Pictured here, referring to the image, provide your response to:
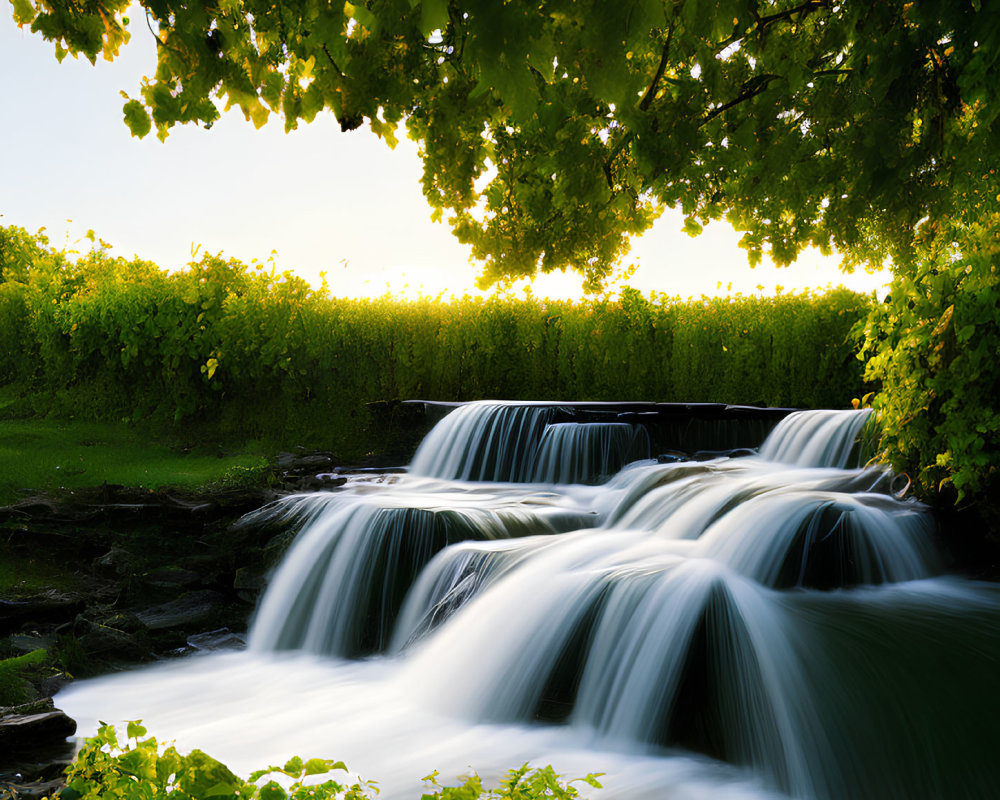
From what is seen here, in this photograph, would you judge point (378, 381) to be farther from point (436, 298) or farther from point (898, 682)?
point (898, 682)

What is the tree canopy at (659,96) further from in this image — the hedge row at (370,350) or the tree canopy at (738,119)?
the hedge row at (370,350)

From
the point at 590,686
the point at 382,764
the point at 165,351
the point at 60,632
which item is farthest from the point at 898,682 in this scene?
the point at 165,351

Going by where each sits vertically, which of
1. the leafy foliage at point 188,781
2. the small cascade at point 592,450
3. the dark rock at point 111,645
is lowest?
the dark rock at point 111,645

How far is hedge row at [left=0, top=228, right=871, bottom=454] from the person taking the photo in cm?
1308

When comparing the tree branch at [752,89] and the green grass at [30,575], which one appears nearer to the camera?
the tree branch at [752,89]

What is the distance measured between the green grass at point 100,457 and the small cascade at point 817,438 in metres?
7.40

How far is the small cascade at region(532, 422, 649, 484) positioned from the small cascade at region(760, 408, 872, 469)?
5.52ft

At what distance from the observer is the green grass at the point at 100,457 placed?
32.0ft

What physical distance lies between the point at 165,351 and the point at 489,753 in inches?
→ 438

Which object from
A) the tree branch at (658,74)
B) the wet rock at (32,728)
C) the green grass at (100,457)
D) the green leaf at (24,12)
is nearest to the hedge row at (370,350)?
the green grass at (100,457)

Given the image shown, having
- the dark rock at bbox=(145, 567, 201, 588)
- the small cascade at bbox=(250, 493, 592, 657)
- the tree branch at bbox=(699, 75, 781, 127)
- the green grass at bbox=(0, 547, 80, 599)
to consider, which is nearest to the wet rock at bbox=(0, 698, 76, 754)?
the small cascade at bbox=(250, 493, 592, 657)

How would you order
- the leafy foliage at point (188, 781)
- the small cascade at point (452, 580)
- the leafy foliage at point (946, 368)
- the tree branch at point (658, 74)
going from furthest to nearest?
the small cascade at point (452, 580), the leafy foliage at point (946, 368), the tree branch at point (658, 74), the leafy foliage at point (188, 781)

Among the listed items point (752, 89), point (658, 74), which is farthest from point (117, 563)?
point (752, 89)

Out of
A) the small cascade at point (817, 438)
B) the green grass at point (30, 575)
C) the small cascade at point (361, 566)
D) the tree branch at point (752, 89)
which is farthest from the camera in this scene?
the small cascade at point (817, 438)
